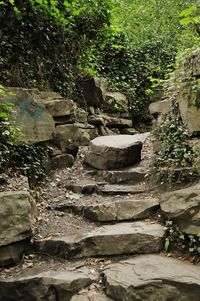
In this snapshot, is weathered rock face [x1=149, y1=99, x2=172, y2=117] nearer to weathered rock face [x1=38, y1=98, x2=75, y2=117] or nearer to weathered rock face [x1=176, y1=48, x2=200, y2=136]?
weathered rock face [x1=176, y1=48, x2=200, y2=136]

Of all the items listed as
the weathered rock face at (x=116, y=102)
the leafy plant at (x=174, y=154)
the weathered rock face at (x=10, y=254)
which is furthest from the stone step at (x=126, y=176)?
the weathered rock face at (x=116, y=102)

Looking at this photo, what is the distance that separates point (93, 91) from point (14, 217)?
17.3 ft

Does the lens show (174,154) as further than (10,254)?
Yes

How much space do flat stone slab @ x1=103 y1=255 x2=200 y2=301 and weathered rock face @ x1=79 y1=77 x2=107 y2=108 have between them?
587 cm

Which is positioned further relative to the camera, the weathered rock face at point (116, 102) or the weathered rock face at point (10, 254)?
the weathered rock face at point (116, 102)

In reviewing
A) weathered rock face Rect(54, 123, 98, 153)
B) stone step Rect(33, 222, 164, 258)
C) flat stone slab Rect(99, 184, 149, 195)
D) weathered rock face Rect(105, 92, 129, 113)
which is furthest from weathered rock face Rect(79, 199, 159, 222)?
weathered rock face Rect(105, 92, 129, 113)

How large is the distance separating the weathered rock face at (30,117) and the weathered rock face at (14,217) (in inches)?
→ 59.8

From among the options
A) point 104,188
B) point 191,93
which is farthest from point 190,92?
point 104,188

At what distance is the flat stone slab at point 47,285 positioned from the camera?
11.3ft

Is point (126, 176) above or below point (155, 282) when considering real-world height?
above

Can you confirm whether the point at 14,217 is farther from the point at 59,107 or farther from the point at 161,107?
the point at 161,107

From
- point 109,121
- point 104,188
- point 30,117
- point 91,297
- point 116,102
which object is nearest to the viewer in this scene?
point 91,297

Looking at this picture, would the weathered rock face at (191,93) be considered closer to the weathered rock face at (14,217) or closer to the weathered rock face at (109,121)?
the weathered rock face at (14,217)

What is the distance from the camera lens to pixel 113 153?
6.03m
